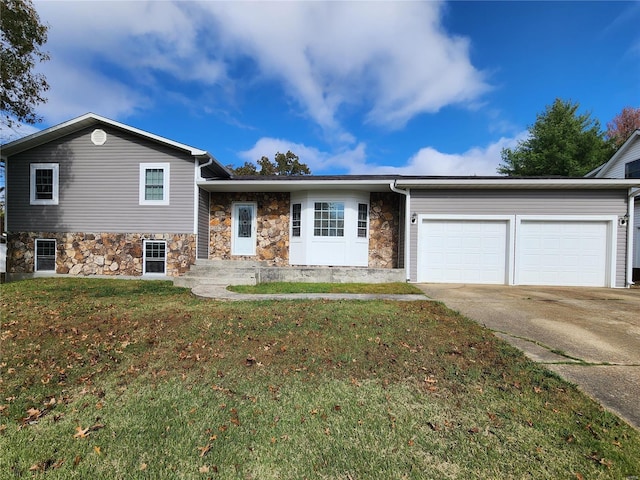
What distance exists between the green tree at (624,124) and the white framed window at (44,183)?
32.6 m

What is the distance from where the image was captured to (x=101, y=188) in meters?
9.88

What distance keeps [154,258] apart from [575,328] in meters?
10.9

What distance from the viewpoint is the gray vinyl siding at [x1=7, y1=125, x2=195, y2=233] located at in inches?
383

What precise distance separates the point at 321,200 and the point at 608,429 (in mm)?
8732

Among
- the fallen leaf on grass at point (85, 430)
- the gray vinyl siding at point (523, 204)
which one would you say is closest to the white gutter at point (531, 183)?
the gray vinyl siding at point (523, 204)

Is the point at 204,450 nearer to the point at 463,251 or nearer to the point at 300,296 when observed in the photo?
the point at 300,296

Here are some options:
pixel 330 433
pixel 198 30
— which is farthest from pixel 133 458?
pixel 198 30

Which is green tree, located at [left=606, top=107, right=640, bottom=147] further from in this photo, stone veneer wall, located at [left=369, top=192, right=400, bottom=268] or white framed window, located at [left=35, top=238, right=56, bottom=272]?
white framed window, located at [left=35, top=238, right=56, bottom=272]

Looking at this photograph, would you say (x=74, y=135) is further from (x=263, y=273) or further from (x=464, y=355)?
(x=464, y=355)

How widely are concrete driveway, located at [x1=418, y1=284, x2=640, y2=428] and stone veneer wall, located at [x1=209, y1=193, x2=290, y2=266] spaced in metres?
5.17

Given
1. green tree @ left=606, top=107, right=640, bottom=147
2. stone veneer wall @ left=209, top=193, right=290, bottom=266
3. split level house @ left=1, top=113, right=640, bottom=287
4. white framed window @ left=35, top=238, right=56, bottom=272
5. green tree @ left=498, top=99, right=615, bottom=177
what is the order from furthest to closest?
green tree @ left=606, top=107, right=640, bottom=147, green tree @ left=498, top=99, right=615, bottom=177, stone veneer wall @ left=209, top=193, right=290, bottom=266, white framed window @ left=35, top=238, right=56, bottom=272, split level house @ left=1, top=113, right=640, bottom=287

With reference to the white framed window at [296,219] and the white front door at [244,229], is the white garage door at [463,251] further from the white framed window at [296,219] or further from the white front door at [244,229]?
the white front door at [244,229]

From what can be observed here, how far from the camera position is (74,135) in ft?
32.6

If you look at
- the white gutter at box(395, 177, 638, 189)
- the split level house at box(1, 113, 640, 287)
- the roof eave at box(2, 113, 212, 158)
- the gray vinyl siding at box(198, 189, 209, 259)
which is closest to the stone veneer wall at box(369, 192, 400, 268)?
the split level house at box(1, 113, 640, 287)
